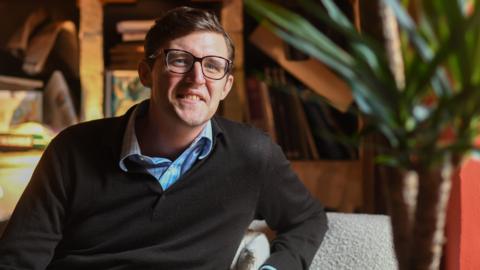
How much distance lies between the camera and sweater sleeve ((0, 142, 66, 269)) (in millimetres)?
1097

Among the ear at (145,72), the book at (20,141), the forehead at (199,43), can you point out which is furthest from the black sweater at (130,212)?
the book at (20,141)

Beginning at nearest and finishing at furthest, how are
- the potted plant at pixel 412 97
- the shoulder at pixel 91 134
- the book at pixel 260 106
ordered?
the potted plant at pixel 412 97 < the shoulder at pixel 91 134 < the book at pixel 260 106

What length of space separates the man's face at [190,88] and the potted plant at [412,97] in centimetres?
63

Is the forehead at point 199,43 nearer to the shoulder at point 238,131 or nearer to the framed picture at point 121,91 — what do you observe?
the shoulder at point 238,131

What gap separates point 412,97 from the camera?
1.60 ft

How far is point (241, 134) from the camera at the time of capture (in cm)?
131

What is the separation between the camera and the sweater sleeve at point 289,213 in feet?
4.12

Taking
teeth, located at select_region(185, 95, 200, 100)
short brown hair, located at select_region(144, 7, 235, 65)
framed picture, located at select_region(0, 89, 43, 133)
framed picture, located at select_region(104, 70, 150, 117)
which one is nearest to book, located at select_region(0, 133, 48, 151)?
framed picture, located at select_region(0, 89, 43, 133)

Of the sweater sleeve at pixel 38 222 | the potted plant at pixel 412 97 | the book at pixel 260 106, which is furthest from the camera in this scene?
the book at pixel 260 106

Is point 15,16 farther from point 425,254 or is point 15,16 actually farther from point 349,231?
point 425,254

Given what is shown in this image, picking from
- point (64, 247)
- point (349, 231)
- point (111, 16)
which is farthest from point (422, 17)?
point (111, 16)

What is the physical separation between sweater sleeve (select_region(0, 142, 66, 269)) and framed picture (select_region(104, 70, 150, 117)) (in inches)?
30.3

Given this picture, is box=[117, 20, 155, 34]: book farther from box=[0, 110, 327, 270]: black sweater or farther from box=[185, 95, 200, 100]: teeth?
box=[185, 95, 200, 100]: teeth

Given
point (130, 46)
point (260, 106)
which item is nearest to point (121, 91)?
point (130, 46)
